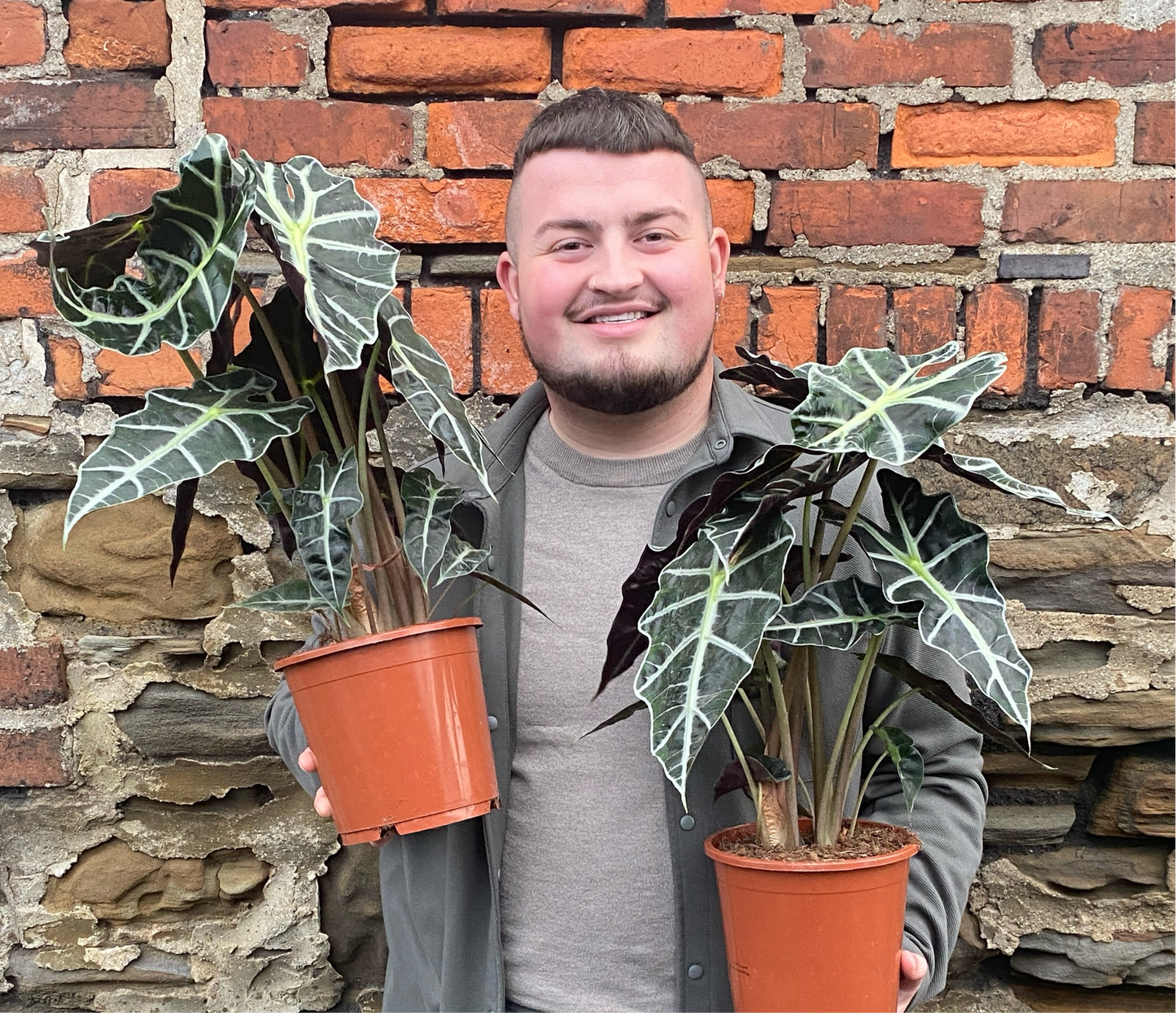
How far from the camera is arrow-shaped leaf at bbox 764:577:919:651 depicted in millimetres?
952

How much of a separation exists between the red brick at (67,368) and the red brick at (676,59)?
2.52 feet

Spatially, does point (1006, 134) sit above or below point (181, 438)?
above

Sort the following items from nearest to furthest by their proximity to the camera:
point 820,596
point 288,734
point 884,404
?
point 884,404, point 820,596, point 288,734

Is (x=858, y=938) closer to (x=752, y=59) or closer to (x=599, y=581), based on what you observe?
(x=599, y=581)

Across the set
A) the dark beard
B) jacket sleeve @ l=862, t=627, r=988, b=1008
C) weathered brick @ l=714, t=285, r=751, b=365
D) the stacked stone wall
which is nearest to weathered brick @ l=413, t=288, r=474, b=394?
the stacked stone wall

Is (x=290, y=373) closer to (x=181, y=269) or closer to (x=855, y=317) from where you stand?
(x=181, y=269)

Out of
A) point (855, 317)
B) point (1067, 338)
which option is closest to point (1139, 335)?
point (1067, 338)

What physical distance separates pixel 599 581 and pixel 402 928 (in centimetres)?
46

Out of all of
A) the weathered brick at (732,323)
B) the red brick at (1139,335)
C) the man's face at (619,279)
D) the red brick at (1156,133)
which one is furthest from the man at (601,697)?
the red brick at (1156,133)

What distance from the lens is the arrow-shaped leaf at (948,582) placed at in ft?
2.90

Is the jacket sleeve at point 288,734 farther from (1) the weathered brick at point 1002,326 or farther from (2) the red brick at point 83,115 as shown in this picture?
(1) the weathered brick at point 1002,326

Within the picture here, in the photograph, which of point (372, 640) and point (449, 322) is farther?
point (449, 322)

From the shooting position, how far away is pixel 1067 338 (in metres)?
1.49

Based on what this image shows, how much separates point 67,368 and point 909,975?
128 cm
